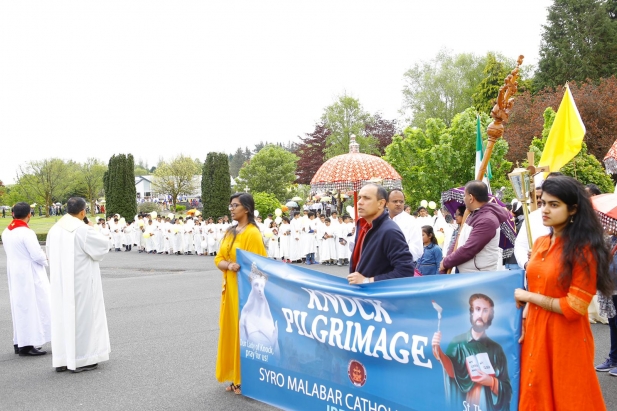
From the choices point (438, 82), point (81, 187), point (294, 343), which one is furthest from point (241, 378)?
point (81, 187)

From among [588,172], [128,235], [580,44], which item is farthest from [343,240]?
[580,44]

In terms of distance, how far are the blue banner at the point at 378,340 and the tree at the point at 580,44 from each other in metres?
36.5

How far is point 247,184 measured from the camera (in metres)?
54.8

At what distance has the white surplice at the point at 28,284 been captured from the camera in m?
7.38

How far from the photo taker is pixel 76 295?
21.5ft

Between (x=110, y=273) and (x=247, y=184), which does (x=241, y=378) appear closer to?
(x=110, y=273)

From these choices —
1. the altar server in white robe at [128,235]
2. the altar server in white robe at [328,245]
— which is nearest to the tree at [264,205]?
the altar server in white robe at [128,235]

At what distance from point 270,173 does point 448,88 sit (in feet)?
61.0

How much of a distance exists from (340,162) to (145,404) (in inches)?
258

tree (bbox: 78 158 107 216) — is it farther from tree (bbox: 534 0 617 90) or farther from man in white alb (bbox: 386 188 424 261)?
man in white alb (bbox: 386 188 424 261)

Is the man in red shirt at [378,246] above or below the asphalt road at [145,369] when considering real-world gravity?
above

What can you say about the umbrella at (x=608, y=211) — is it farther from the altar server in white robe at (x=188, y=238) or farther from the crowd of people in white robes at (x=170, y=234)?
the altar server in white robe at (x=188, y=238)

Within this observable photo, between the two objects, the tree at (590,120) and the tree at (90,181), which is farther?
the tree at (90,181)

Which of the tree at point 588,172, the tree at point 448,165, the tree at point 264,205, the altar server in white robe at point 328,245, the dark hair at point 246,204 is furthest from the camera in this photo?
the tree at point 264,205
